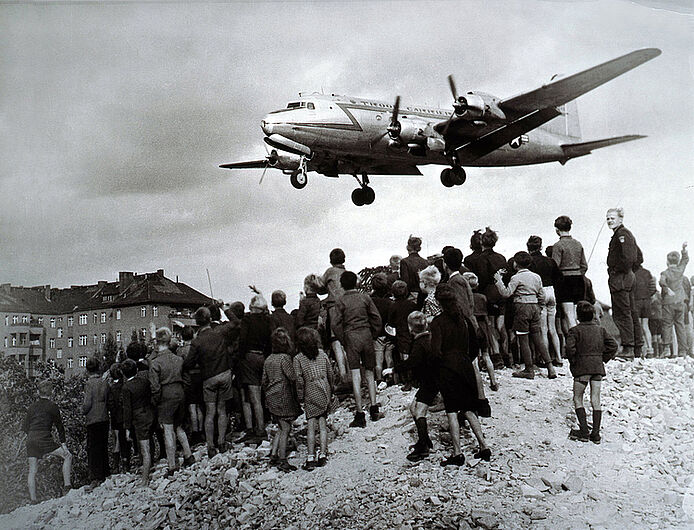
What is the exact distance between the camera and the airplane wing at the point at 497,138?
9.00 m

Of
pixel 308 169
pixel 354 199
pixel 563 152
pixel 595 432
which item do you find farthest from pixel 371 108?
pixel 595 432

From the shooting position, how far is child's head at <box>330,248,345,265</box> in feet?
19.8

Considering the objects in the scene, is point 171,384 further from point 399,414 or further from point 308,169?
point 308,169

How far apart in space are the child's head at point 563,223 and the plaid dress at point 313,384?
10.0ft

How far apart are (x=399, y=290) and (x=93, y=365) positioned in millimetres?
3002

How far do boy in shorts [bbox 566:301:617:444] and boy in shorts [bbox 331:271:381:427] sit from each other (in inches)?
69.8

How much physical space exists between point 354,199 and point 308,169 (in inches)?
58.0

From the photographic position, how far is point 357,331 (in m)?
5.53

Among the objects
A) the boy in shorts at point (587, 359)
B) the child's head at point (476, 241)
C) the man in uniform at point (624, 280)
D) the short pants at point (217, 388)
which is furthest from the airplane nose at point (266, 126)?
the boy in shorts at point (587, 359)

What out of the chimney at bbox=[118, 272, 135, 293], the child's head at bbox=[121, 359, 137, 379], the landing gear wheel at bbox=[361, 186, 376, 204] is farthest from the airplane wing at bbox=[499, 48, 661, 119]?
the child's head at bbox=[121, 359, 137, 379]

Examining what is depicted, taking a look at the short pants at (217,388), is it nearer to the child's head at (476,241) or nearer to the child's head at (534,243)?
the child's head at (476,241)

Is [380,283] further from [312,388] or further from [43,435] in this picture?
[43,435]

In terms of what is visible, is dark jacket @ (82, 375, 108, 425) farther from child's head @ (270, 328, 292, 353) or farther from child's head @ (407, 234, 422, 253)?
child's head @ (407, 234, 422, 253)

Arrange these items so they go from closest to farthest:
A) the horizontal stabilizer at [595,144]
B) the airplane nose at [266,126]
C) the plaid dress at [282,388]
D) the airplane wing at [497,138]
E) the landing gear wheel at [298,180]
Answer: the plaid dress at [282,388] → the horizontal stabilizer at [595,144] → the landing gear wheel at [298,180] → the airplane nose at [266,126] → the airplane wing at [497,138]
